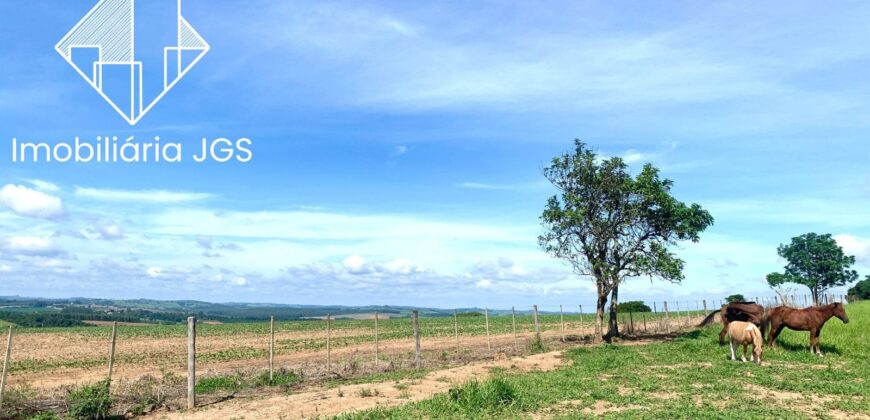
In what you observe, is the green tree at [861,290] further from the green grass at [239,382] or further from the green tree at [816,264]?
the green grass at [239,382]

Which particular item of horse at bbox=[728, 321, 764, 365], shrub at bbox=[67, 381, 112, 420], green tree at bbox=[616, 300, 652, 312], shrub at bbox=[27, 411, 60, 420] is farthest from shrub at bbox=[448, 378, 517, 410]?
green tree at bbox=[616, 300, 652, 312]

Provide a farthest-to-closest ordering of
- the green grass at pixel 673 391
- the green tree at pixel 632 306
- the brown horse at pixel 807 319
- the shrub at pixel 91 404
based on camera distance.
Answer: the green tree at pixel 632 306, the brown horse at pixel 807 319, the shrub at pixel 91 404, the green grass at pixel 673 391

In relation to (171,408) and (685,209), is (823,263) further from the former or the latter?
(171,408)

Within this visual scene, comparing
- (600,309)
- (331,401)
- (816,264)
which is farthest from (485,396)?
(816,264)

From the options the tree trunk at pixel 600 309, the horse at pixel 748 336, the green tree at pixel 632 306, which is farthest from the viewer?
the green tree at pixel 632 306

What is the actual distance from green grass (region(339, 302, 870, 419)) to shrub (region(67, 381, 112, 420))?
251 inches

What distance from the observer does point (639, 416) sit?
12.2m

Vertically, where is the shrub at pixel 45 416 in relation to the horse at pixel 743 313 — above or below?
below

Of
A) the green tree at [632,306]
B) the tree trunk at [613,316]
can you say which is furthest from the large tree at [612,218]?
the green tree at [632,306]

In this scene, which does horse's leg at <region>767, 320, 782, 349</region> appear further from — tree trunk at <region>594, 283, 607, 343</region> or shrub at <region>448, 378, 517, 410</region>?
shrub at <region>448, 378, 517, 410</region>

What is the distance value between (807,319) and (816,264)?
270ft

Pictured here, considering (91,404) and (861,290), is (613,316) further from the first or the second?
(861,290)

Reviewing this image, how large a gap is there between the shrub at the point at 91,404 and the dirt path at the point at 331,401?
4.13 feet

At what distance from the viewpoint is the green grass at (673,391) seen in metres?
12.8
